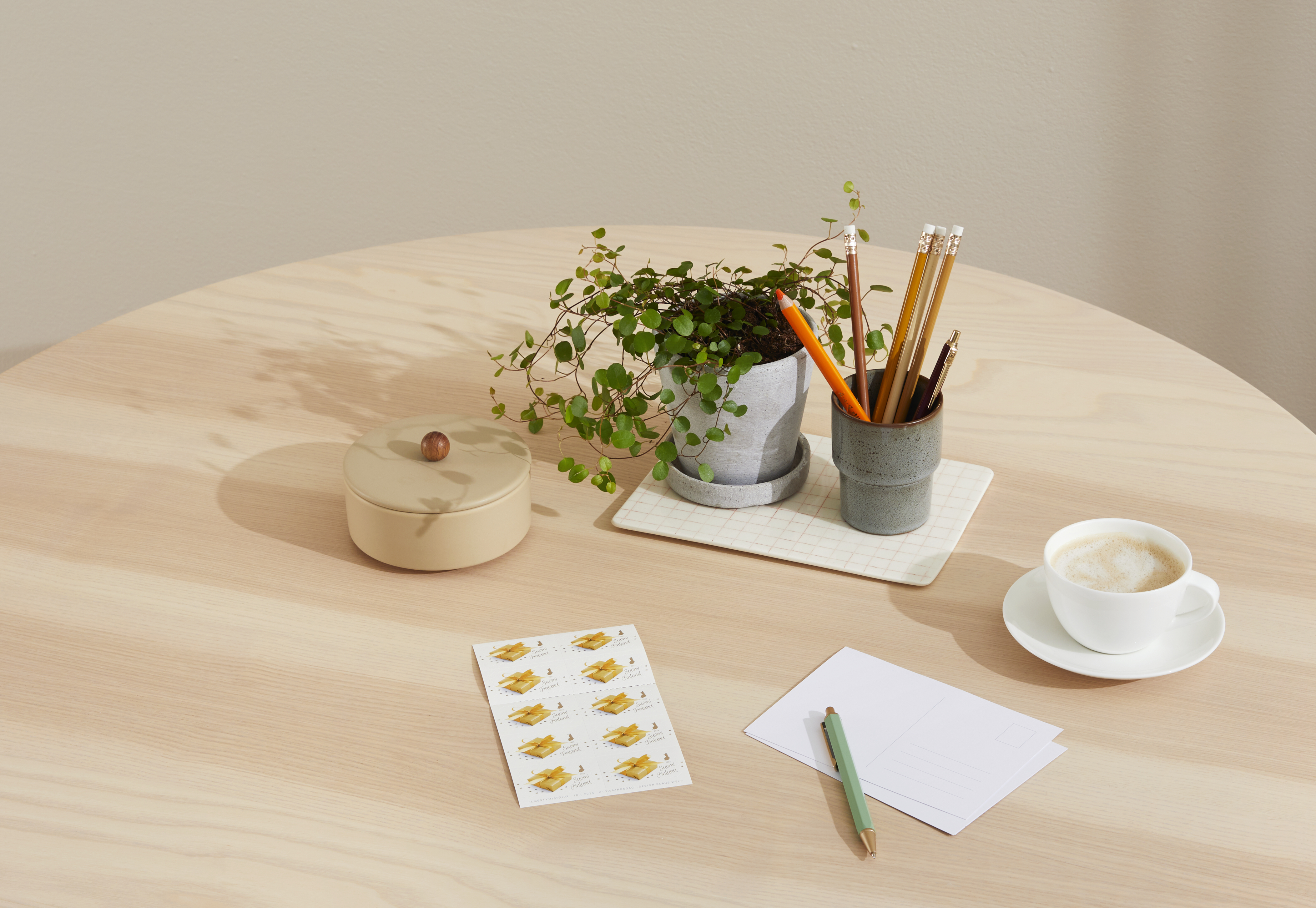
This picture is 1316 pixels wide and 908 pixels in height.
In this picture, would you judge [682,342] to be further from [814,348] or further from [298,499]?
[298,499]

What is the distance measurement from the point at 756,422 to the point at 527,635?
0.91 feet

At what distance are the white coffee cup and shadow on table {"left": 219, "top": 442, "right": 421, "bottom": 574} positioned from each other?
51 centimetres

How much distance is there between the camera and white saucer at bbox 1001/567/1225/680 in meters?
0.84

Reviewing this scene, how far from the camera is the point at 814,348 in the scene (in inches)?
37.0

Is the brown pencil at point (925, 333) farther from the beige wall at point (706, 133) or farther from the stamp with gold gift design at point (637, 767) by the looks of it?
the beige wall at point (706, 133)

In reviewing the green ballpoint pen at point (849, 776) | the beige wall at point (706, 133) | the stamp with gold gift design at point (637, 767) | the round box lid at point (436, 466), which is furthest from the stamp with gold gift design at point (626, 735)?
the beige wall at point (706, 133)

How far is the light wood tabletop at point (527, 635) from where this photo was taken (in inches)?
27.6

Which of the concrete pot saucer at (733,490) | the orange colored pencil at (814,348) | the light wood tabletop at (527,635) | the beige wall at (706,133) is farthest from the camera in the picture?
the beige wall at (706,133)

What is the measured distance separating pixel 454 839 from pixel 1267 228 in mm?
2110

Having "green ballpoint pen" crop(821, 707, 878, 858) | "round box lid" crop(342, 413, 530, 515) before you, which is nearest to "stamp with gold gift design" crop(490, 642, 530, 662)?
"round box lid" crop(342, 413, 530, 515)

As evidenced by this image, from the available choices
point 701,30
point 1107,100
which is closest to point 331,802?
point 701,30

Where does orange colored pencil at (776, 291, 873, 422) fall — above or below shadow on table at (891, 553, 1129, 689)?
above

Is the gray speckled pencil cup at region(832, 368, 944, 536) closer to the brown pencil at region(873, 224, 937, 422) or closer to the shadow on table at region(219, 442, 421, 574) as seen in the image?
the brown pencil at region(873, 224, 937, 422)

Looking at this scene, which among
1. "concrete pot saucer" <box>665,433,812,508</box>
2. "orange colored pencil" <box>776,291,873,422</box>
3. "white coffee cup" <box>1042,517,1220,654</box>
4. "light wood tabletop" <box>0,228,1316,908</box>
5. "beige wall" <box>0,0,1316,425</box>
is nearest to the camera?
"light wood tabletop" <box>0,228,1316,908</box>
